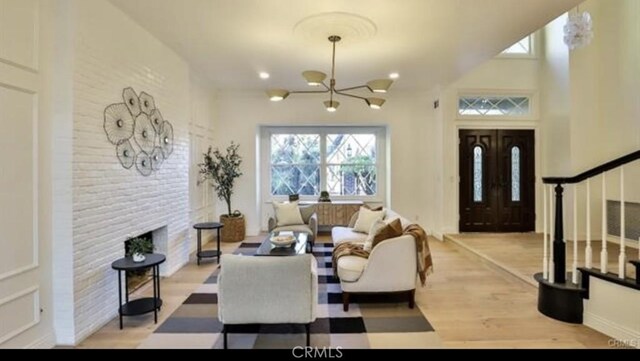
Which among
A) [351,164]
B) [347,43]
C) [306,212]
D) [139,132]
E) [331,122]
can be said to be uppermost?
[347,43]

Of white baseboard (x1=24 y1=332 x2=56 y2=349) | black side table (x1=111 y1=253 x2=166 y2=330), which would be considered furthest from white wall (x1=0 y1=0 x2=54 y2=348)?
black side table (x1=111 y1=253 x2=166 y2=330)

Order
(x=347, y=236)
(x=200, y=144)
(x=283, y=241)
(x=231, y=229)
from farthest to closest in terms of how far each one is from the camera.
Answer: (x=231, y=229) < (x=200, y=144) < (x=347, y=236) < (x=283, y=241)

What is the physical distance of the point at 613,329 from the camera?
9.07ft

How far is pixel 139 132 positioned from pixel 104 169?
70 cm

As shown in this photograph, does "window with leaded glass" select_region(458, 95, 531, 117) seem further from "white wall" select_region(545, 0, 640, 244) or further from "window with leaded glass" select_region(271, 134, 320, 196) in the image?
"window with leaded glass" select_region(271, 134, 320, 196)

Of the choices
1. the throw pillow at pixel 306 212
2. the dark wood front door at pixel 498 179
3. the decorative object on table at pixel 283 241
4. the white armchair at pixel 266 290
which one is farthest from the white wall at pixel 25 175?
the dark wood front door at pixel 498 179

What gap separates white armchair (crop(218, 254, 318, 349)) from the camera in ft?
8.35

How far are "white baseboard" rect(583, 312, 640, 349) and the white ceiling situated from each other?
2781 mm

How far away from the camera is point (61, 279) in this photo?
8.80 feet

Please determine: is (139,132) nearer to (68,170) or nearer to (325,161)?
(68,170)

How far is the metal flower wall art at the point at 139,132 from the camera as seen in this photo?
3.27 metres

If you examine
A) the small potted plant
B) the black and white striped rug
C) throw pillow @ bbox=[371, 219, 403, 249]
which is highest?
throw pillow @ bbox=[371, 219, 403, 249]

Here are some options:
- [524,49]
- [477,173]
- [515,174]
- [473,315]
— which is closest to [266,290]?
[473,315]
